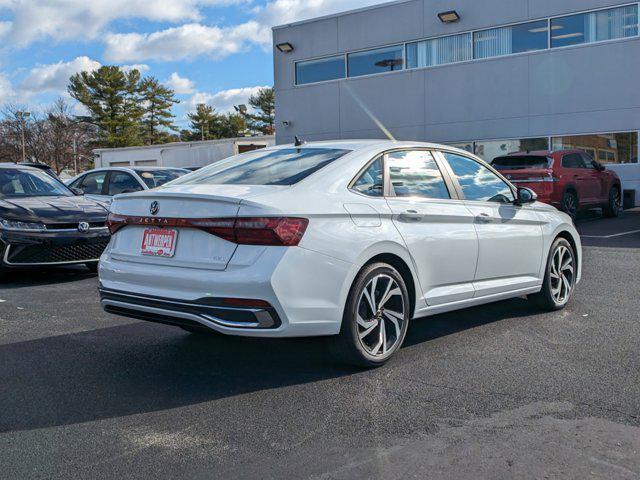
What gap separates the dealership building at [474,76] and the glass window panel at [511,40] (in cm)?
3

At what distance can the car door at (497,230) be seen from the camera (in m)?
5.48

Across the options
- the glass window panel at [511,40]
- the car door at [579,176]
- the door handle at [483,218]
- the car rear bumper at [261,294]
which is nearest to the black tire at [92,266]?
the car rear bumper at [261,294]

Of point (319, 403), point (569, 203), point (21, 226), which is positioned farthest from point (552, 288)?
point (569, 203)

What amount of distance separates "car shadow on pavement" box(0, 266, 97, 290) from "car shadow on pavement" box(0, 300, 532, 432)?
10.7 feet

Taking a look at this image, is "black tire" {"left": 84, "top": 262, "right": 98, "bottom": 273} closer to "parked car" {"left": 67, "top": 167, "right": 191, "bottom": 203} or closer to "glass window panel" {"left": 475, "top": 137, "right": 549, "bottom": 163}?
"parked car" {"left": 67, "top": 167, "right": 191, "bottom": 203}

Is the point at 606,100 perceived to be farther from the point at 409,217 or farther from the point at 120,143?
the point at 120,143

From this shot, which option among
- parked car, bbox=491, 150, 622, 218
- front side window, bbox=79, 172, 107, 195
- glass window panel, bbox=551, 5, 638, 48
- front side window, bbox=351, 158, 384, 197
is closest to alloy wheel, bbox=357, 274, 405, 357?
front side window, bbox=351, 158, 384, 197

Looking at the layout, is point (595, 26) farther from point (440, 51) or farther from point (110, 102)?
point (110, 102)

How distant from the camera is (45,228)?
838 centimetres

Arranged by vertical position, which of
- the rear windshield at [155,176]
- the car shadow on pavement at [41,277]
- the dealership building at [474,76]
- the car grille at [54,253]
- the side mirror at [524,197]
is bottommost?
the car shadow on pavement at [41,277]

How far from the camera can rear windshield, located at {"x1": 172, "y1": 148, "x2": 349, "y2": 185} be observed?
4.62 metres

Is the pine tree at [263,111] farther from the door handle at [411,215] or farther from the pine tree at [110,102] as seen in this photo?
the door handle at [411,215]

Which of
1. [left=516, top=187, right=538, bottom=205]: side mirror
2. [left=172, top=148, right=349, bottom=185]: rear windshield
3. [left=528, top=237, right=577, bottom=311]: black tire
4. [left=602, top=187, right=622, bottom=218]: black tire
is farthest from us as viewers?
[left=602, top=187, right=622, bottom=218]: black tire

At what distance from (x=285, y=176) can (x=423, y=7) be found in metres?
21.3
